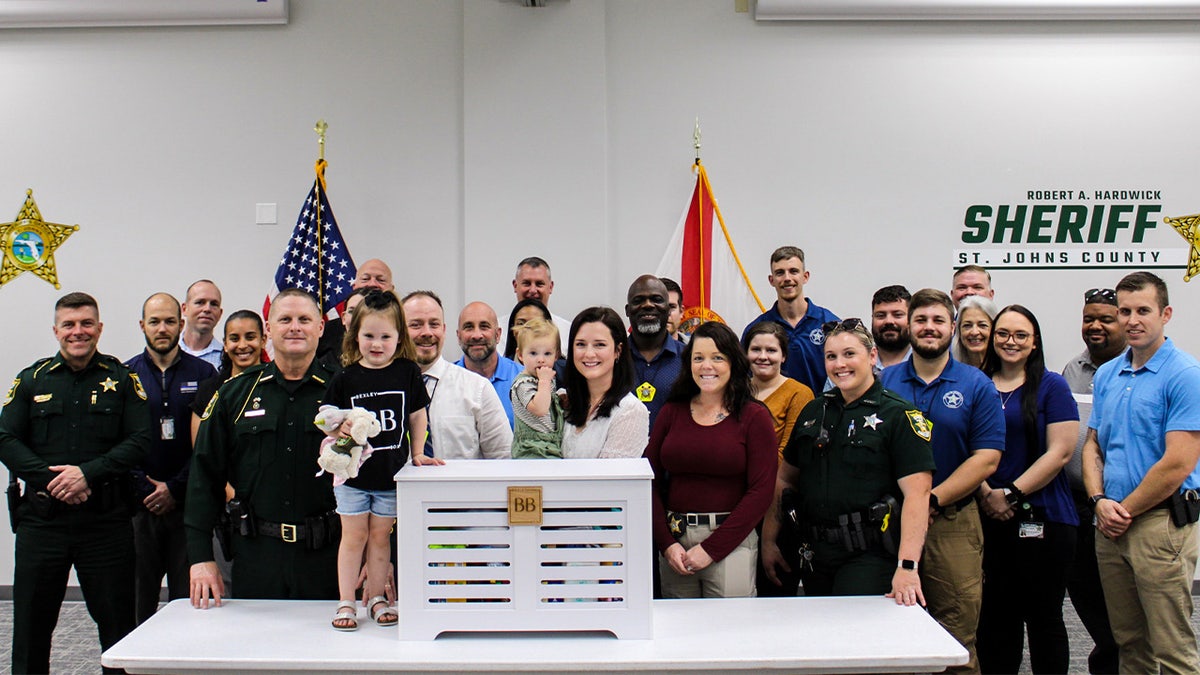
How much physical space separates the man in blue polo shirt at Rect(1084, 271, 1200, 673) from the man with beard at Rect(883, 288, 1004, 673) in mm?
521

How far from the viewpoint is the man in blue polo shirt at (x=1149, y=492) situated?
302 centimetres

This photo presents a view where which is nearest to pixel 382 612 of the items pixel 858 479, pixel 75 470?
pixel 858 479

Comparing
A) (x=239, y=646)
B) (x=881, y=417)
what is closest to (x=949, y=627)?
(x=881, y=417)

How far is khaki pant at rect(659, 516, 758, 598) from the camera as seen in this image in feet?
9.23

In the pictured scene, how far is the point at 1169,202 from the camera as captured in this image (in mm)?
5355

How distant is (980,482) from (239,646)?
7.69ft

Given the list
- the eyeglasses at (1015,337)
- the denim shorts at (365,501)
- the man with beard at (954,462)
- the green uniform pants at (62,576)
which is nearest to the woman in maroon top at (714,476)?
the man with beard at (954,462)

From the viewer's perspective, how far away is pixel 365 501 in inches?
93.7

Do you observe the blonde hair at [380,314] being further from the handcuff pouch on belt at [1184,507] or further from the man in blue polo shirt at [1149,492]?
the handcuff pouch on belt at [1184,507]

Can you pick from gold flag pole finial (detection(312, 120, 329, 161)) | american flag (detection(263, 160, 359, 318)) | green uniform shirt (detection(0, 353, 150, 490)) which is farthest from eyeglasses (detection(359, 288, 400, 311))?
gold flag pole finial (detection(312, 120, 329, 161))

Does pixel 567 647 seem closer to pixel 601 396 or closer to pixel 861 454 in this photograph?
pixel 601 396

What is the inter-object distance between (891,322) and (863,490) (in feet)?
3.82

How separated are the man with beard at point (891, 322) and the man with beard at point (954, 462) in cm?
46

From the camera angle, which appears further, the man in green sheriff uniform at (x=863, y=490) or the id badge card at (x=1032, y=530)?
the id badge card at (x=1032, y=530)
